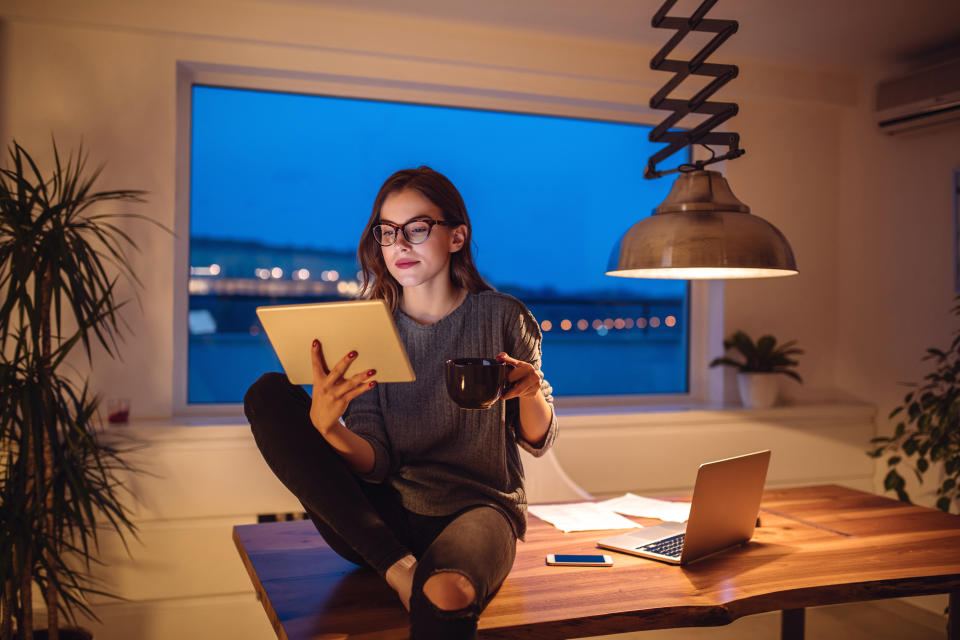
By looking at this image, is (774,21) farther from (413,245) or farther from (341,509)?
(341,509)

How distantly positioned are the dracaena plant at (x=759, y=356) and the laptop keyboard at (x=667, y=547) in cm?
191

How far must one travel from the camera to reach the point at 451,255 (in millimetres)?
1821

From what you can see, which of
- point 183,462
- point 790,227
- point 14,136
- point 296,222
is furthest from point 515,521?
point 790,227

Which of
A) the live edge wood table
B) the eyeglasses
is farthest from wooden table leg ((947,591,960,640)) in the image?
the eyeglasses

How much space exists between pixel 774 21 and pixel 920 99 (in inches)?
30.1

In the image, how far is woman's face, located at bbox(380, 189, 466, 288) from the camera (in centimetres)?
167

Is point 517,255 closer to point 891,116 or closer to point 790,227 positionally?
point 790,227

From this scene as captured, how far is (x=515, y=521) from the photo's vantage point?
1.54m

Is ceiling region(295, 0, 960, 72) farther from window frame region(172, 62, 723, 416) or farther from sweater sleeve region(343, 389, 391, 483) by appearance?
sweater sleeve region(343, 389, 391, 483)

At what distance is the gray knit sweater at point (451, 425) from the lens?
1.54 meters

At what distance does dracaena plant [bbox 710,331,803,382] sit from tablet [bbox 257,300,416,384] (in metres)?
2.42

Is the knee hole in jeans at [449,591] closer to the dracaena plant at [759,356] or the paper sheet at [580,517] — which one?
the paper sheet at [580,517]

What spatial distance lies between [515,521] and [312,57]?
80.4 inches

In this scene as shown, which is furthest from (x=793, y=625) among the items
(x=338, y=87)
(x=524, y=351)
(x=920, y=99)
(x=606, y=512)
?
(x=338, y=87)
